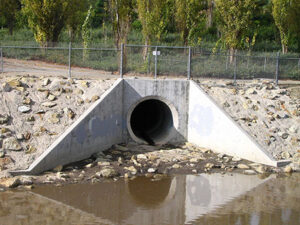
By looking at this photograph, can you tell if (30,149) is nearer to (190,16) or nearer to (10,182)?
(10,182)

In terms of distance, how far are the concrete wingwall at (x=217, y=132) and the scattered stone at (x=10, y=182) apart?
24.1ft

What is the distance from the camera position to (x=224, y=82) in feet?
57.3

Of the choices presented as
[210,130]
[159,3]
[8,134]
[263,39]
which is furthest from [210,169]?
[263,39]

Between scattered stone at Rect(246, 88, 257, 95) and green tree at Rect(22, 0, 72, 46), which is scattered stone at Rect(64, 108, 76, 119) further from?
green tree at Rect(22, 0, 72, 46)

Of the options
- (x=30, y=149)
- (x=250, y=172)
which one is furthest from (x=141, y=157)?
(x=30, y=149)

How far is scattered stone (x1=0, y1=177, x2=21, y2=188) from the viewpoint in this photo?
36.3ft

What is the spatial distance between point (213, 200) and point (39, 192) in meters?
4.62

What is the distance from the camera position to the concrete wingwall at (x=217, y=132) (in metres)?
14.4

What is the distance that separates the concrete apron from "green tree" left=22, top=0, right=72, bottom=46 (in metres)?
9.80

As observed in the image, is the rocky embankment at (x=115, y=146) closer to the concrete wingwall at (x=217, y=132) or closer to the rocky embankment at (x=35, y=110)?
the rocky embankment at (x=35, y=110)

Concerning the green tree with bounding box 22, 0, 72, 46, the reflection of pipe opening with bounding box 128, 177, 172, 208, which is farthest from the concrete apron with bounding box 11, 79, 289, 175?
the green tree with bounding box 22, 0, 72, 46

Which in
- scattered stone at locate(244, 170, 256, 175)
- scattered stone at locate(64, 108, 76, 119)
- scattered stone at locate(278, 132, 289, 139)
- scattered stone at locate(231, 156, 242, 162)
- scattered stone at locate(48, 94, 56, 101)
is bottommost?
scattered stone at locate(244, 170, 256, 175)

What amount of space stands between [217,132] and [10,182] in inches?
301

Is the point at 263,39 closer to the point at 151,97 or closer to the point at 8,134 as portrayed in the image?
the point at 151,97
